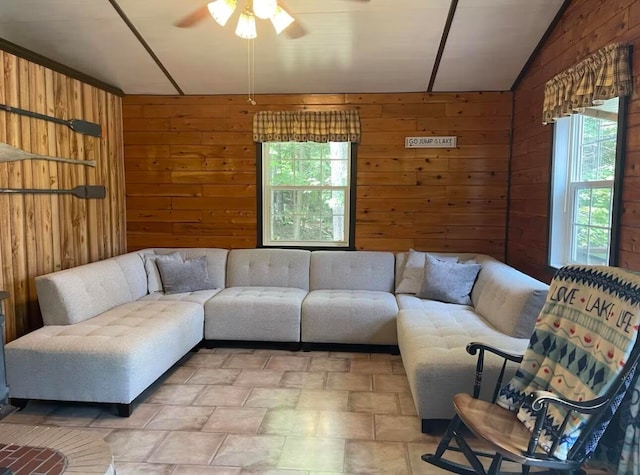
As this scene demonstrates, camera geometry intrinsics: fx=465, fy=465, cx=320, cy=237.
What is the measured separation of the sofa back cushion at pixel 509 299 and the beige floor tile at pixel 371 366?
32.7 inches

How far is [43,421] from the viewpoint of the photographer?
2756mm

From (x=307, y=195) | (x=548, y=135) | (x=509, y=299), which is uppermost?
(x=548, y=135)

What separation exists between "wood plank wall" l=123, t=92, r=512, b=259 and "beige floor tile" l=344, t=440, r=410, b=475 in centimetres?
241

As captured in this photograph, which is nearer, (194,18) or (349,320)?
(194,18)

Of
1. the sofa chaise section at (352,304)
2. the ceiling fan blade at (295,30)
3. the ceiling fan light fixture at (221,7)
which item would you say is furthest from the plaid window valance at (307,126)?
the ceiling fan light fixture at (221,7)

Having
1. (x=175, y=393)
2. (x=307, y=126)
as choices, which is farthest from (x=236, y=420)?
(x=307, y=126)

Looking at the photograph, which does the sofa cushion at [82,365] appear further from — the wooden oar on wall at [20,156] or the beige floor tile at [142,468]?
the wooden oar on wall at [20,156]

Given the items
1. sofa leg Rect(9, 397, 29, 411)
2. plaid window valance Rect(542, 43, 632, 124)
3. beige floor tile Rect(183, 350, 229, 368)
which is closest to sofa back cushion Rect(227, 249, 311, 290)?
beige floor tile Rect(183, 350, 229, 368)

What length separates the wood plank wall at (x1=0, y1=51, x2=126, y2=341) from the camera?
10.5 feet

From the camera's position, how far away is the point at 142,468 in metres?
2.29

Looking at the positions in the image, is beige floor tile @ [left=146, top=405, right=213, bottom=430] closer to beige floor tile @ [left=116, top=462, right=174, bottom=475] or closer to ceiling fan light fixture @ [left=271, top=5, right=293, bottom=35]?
beige floor tile @ [left=116, top=462, right=174, bottom=475]

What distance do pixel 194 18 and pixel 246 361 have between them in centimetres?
268

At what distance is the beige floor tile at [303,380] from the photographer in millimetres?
3258

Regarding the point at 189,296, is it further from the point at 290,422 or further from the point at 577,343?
the point at 577,343
